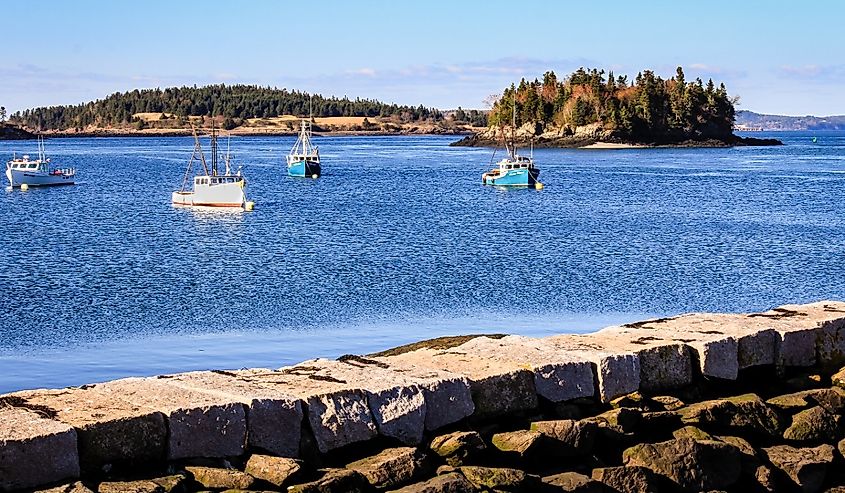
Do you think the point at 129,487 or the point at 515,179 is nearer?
the point at 129,487

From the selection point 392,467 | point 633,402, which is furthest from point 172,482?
point 633,402

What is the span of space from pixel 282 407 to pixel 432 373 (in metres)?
1.40

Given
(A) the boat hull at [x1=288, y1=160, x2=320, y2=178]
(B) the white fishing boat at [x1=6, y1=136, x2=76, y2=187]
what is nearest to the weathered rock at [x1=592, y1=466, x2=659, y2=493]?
(B) the white fishing boat at [x1=6, y1=136, x2=76, y2=187]

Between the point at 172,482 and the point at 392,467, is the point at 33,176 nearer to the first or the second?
the point at 392,467

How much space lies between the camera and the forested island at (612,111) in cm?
17550

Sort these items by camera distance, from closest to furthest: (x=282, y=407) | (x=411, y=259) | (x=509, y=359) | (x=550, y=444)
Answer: (x=282, y=407), (x=550, y=444), (x=509, y=359), (x=411, y=259)

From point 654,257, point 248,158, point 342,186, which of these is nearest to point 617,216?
point 654,257

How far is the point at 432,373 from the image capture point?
29.1 feet

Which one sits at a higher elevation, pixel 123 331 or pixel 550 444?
pixel 550 444

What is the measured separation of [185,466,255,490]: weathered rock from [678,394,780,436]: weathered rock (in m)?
3.86

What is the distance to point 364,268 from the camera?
3447 cm

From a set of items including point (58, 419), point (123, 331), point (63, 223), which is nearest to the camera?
point (58, 419)

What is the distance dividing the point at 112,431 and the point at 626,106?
17262cm

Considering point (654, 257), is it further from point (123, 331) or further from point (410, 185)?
point (410, 185)
